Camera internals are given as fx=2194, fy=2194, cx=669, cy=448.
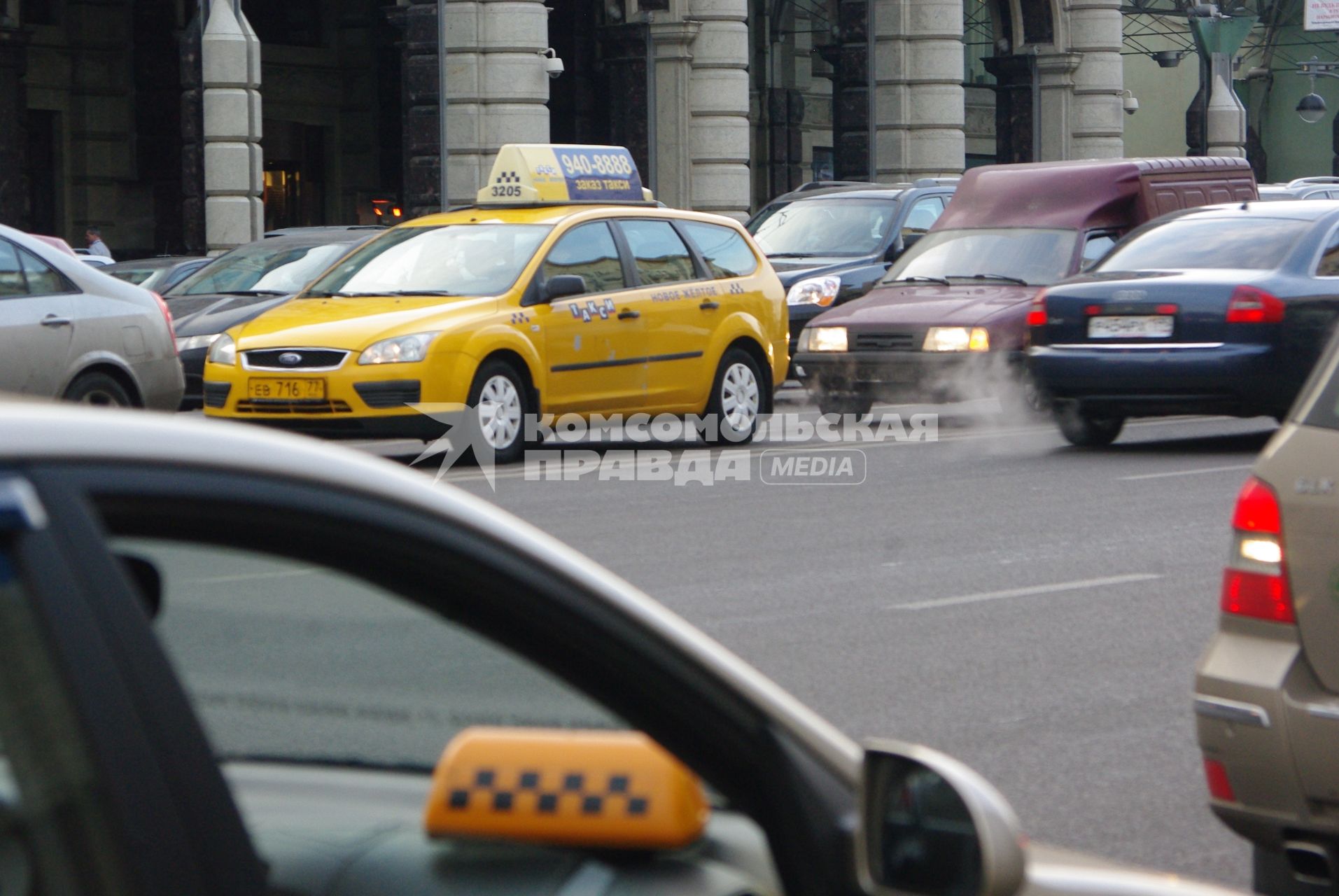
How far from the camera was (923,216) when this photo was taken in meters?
20.6

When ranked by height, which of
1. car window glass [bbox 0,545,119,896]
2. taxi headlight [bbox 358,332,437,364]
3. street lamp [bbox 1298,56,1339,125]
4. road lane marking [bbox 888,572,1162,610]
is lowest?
road lane marking [bbox 888,572,1162,610]

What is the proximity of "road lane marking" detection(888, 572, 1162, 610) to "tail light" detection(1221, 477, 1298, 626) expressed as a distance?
12.9 feet

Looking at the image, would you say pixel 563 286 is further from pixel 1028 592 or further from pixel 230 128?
pixel 230 128

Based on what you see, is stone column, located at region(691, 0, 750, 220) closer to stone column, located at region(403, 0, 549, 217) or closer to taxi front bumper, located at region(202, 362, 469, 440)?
stone column, located at region(403, 0, 549, 217)

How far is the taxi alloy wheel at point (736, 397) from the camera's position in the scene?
15.4 metres

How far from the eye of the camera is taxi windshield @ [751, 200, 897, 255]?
20.4 metres

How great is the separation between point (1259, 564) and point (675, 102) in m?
26.8

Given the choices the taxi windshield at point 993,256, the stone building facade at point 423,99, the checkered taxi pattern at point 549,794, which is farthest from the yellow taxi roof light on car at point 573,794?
the stone building facade at point 423,99

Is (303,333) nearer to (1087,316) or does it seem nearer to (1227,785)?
(1087,316)

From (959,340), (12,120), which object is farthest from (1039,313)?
(12,120)

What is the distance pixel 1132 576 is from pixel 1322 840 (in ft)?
16.6

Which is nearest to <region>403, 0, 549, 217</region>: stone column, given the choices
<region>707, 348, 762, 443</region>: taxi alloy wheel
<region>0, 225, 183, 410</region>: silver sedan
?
<region>707, 348, 762, 443</region>: taxi alloy wheel

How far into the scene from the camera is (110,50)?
1384 inches

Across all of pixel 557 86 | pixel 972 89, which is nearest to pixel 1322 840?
pixel 557 86
